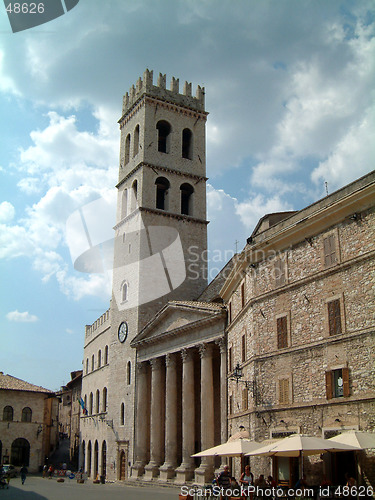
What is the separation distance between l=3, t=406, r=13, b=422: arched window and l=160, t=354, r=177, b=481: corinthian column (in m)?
26.4

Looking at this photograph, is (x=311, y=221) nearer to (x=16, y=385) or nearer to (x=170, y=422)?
(x=170, y=422)

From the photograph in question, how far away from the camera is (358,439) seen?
17.4m

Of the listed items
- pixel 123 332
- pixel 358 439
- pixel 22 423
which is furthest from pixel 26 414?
pixel 358 439

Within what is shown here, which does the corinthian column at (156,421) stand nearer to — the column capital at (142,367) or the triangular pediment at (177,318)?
the column capital at (142,367)

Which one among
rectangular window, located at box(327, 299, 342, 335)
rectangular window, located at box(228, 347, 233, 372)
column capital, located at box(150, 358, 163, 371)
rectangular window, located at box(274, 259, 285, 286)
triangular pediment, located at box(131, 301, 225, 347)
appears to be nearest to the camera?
rectangular window, located at box(327, 299, 342, 335)

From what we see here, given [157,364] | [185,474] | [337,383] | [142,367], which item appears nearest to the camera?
[337,383]

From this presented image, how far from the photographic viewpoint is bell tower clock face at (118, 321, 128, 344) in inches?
1805

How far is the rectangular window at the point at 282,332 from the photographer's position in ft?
74.6

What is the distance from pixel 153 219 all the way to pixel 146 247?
2.47m

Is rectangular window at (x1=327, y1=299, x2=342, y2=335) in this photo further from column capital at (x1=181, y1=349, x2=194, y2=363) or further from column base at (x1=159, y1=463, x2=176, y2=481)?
column base at (x1=159, y1=463, x2=176, y2=481)

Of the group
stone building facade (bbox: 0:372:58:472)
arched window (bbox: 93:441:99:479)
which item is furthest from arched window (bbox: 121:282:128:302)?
stone building facade (bbox: 0:372:58:472)

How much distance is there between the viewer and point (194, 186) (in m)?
49.1

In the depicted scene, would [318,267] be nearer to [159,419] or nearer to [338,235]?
[338,235]

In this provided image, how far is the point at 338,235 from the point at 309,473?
8.56 meters
